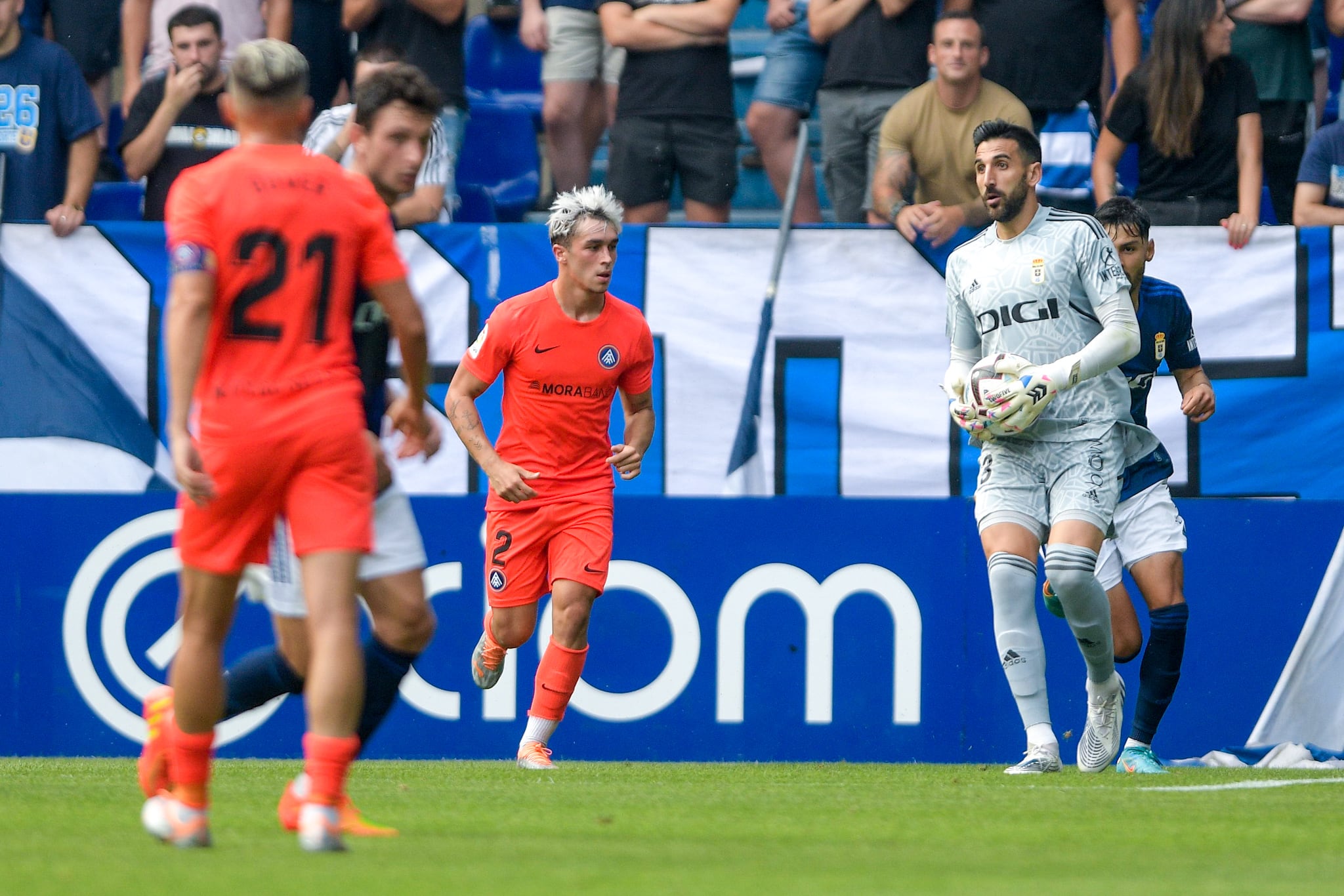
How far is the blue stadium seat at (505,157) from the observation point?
1127cm

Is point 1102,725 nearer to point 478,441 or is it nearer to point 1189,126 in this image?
point 478,441

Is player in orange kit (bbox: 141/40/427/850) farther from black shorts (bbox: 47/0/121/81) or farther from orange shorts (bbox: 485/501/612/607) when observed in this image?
black shorts (bbox: 47/0/121/81)

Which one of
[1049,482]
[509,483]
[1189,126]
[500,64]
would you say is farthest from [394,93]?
[500,64]

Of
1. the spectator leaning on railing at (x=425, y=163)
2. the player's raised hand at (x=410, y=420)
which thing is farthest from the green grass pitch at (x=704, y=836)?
the spectator leaning on railing at (x=425, y=163)

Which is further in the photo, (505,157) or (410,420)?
(505,157)

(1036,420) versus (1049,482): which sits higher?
(1036,420)

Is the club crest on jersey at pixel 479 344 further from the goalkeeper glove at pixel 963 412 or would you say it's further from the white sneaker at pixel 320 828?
the white sneaker at pixel 320 828

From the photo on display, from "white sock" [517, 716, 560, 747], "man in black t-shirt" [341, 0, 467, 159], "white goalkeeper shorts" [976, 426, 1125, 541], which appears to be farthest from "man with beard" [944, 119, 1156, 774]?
"man in black t-shirt" [341, 0, 467, 159]

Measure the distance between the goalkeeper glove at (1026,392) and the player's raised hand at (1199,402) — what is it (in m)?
1.05

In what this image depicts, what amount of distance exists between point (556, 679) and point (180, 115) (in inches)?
165

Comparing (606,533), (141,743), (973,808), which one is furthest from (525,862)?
(141,743)

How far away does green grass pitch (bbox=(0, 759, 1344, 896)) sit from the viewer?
3.89 m

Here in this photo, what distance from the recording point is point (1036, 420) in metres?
6.94

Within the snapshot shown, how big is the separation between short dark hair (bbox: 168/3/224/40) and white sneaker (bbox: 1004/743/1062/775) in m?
5.60
